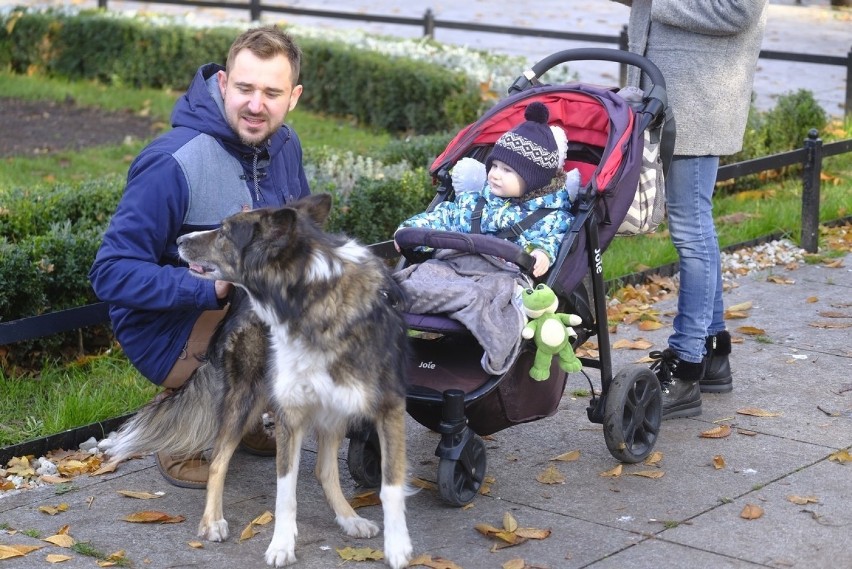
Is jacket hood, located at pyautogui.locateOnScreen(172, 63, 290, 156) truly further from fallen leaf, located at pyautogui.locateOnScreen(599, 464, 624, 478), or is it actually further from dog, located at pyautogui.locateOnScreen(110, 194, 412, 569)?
fallen leaf, located at pyautogui.locateOnScreen(599, 464, 624, 478)

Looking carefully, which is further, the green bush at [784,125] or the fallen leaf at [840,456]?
the green bush at [784,125]

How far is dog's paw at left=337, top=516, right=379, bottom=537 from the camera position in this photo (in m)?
4.48

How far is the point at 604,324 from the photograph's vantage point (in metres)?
5.07

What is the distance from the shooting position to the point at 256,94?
→ 479 centimetres

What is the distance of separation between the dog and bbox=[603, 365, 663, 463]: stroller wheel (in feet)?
3.44

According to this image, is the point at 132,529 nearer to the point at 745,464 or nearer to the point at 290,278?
the point at 290,278

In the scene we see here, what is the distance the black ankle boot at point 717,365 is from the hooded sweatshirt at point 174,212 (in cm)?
223

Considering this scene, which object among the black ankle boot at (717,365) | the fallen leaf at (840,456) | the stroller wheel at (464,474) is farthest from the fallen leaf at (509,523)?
the black ankle boot at (717,365)

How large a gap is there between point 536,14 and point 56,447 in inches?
777

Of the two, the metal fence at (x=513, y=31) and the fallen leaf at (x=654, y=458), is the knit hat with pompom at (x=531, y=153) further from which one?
the metal fence at (x=513, y=31)

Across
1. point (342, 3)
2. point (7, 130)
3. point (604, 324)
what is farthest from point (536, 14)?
point (604, 324)

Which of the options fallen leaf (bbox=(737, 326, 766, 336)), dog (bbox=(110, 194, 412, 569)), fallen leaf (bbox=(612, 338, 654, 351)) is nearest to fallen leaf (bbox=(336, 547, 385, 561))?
dog (bbox=(110, 194, 412, 569))

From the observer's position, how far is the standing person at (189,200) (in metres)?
4.64

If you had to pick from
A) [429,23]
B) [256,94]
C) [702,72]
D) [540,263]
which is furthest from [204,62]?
[540,263]
